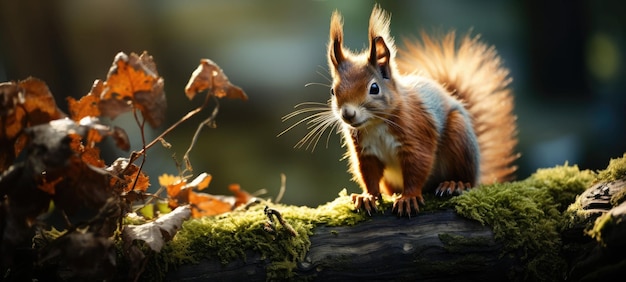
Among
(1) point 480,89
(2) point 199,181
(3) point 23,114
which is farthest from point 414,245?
(3) point 23,114

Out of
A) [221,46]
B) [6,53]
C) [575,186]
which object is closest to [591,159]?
→ [575,186]

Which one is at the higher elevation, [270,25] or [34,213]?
[270,25]

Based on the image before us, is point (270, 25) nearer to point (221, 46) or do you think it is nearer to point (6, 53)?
point (221, 46)

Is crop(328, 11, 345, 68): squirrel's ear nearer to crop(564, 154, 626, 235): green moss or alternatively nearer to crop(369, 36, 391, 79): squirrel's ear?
crop(369, 36, 391, 79): squirrel's ear

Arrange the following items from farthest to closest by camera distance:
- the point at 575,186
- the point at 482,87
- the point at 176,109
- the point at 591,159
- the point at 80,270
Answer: the point at 176,109 < the point at 591,159 < the point at 482,87 < the point at 575,186 < the point at 80,270

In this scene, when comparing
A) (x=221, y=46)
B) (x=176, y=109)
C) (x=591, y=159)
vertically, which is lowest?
(x=591, y=159)

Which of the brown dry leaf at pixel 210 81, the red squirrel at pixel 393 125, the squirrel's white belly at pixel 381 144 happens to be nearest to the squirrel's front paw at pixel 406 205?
the red squirrel at pixel 393 125
